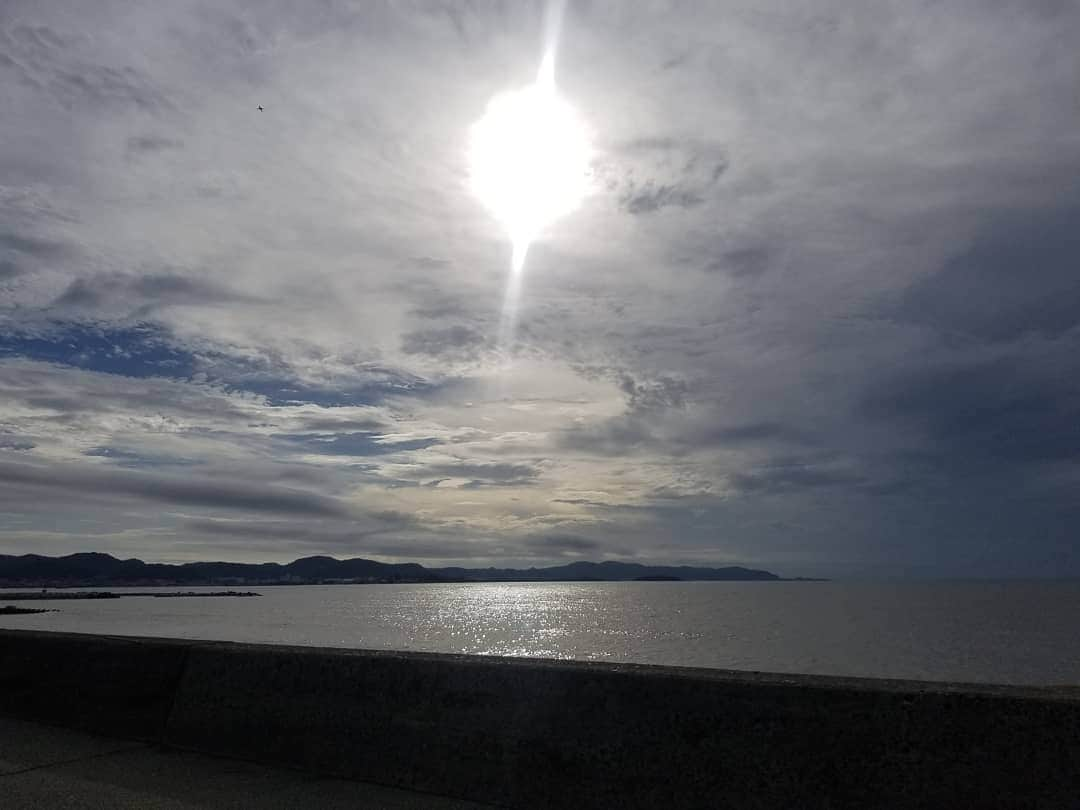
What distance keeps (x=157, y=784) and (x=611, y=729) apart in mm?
2446

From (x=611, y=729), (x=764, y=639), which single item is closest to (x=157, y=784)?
(x=611, y=729)

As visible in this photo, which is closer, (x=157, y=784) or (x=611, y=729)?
(x=611, y=729)

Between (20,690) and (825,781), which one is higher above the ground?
(20,690)

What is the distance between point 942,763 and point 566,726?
163 cm

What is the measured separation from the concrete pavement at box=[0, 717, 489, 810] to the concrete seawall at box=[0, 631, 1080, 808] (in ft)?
0.48

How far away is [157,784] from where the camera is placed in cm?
428

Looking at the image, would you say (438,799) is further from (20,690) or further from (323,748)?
(20,690)

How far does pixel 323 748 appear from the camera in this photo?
14.8 feet

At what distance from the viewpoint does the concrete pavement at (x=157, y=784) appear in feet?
12.8

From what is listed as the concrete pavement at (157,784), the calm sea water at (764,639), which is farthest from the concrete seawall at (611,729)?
the calm sea water at (764,639)

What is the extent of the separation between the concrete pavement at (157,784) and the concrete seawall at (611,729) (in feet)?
0.48

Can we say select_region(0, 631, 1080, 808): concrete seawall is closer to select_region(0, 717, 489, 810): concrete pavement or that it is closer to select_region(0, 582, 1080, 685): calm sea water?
select_region(0, 717, 489, 810): concrete pavement

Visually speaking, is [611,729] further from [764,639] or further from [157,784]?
[764,639]

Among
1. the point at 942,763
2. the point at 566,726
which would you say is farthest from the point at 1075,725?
the point at 566,726
